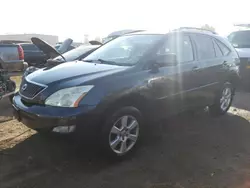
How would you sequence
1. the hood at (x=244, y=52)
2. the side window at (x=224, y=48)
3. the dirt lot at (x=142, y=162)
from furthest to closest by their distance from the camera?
the hood at (x=244, y=52)
the side window at (x=224, y=48)
the dirt lot at (x=142, y=162)

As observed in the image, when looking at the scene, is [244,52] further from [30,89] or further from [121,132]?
[30,89]

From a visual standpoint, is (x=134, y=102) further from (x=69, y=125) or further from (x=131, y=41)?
(x=131, y=41)

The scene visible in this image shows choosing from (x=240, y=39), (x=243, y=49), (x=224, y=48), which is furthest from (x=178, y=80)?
(x=240, y=39)

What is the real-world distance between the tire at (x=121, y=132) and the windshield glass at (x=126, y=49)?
2.49 feet

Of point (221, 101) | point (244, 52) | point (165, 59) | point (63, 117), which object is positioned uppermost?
point (165, 59)

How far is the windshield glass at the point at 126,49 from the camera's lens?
433 cm

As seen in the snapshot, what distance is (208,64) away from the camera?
5242 millimetres

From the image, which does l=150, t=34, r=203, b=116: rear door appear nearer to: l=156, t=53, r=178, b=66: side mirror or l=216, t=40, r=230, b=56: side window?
l=156, t=53, r=178, b=66: side mirror

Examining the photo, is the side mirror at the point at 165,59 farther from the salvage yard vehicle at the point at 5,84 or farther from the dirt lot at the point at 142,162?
the salvage yard vehicle at the point at 5,84

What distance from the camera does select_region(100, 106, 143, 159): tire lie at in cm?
361

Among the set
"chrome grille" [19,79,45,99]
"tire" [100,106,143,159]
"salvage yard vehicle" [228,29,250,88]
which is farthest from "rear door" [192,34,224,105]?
"salvage yard vehicle" [228,29,250,88]

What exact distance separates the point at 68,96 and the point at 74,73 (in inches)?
20.2

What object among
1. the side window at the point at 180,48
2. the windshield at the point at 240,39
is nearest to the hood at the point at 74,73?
the side window at the point at 180,48

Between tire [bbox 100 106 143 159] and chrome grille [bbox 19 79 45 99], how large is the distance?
0.95m
